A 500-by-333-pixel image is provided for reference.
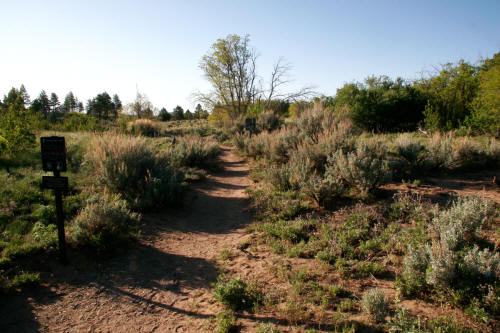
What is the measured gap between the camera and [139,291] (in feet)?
12.1

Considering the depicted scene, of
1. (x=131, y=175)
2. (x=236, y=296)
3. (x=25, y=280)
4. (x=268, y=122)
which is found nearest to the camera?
(x=236, y=296)

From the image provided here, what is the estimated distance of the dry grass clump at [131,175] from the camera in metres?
6.39

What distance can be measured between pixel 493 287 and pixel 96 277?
4.82m

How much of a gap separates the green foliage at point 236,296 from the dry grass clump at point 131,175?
11.8 ft

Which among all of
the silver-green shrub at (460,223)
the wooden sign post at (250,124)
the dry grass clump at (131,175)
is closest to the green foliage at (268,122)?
the wooden sign post at (250,124)

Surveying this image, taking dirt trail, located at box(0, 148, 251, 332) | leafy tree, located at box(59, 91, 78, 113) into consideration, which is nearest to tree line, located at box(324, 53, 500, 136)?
dirt trail, located at box(0, 148, 251, 332)

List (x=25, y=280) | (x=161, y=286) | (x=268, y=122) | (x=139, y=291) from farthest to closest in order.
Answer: (x=268, y=122) → (x=161, y=286) → (x=139, y=291) → (x=25, y=280)

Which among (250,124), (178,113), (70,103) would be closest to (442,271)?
(250,124)

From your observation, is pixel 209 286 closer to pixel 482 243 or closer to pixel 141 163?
pixel 482 243

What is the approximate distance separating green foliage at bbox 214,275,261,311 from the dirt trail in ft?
0.56

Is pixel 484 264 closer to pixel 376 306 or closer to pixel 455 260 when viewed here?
pixel 455 260

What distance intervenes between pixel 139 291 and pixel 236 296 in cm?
142

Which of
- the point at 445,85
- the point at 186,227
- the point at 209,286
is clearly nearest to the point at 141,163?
the point at 186,227

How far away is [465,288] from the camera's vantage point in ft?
9.11
